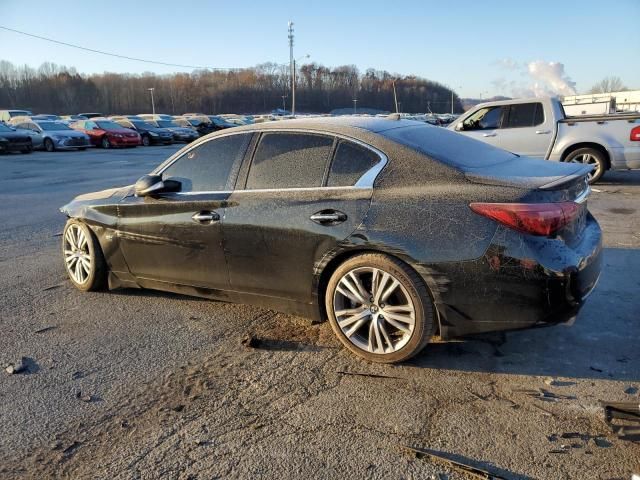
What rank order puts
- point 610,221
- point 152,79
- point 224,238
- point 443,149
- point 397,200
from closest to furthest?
point 397,200, point 443,149, point 224,238, point 610,221, point 152,79

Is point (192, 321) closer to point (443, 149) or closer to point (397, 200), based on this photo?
point (397, 200)

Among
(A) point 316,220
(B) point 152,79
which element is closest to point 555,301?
(A) point 316,220

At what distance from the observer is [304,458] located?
2682mm

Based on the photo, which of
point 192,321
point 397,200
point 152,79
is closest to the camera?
point 397,200

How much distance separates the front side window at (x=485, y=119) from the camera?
467 inches

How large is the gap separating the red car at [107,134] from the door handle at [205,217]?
89.3ft

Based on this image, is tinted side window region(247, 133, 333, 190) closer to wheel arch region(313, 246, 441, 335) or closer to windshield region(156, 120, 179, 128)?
wheel arch region(313, 246, 441, 335)

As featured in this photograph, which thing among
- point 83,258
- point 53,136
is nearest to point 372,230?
point 83,258

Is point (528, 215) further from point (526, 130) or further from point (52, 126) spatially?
point (52, 126)

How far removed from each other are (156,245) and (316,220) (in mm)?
1620

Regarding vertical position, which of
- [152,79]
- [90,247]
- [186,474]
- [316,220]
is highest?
[152,79]

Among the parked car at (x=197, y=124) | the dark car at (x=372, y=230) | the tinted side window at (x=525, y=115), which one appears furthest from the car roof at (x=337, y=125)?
the parked car at (x=197, y=124)

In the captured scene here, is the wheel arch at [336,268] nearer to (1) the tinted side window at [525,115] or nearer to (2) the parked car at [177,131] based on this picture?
(1) the tinted side window at [525,115]

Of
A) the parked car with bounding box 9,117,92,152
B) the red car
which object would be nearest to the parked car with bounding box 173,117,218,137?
the red car
